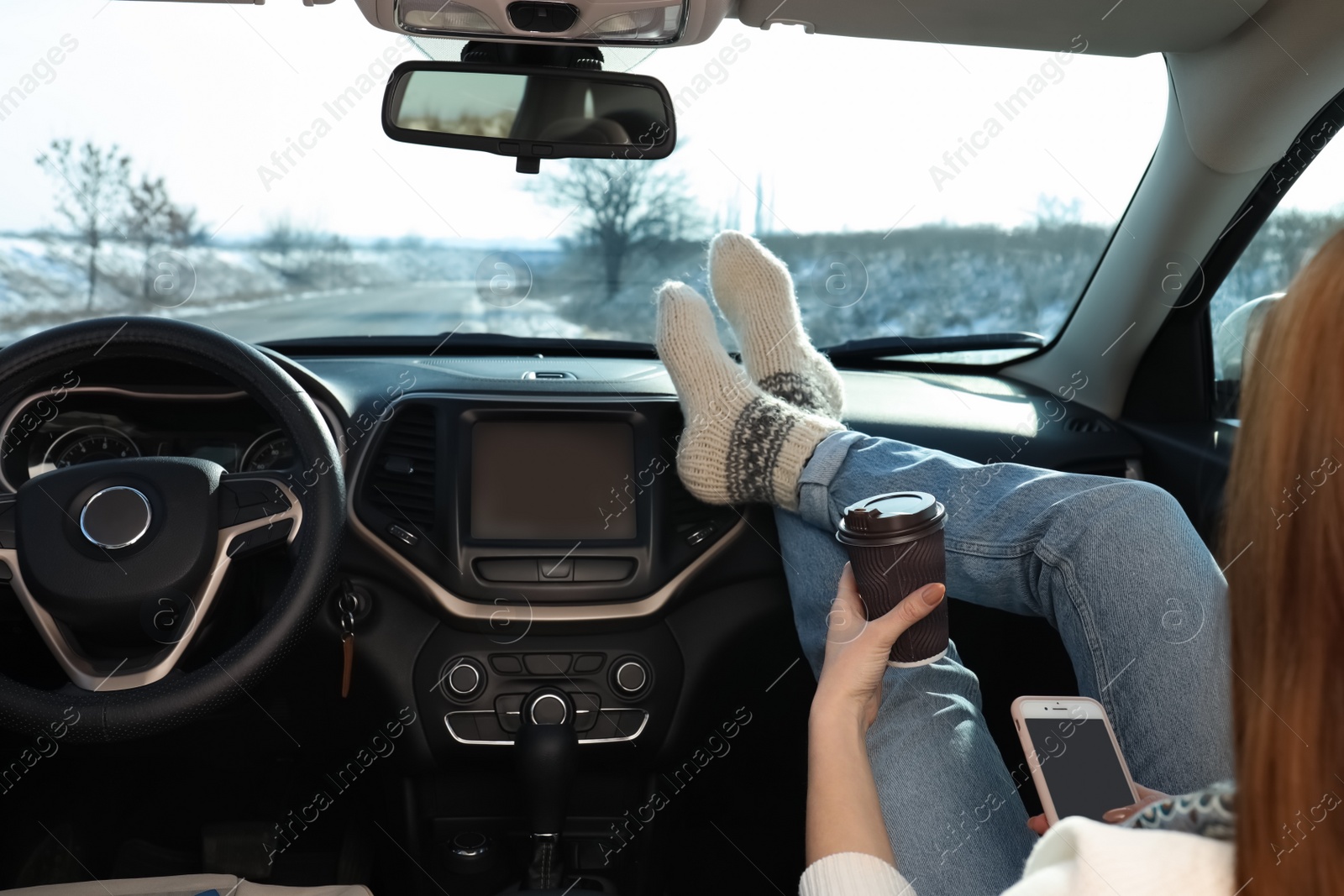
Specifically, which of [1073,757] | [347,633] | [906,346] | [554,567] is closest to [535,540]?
[554,567]

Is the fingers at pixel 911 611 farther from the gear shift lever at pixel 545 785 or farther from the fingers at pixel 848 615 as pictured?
the gear shift lever at pixel 545 785

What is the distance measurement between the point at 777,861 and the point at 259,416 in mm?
1207

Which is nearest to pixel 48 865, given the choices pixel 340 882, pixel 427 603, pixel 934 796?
pixel 340 882

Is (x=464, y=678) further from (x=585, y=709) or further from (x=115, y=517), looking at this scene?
(x=115, y=517)

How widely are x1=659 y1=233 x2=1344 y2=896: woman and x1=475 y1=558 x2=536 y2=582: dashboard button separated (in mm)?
270

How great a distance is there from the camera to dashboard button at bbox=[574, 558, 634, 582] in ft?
5.28

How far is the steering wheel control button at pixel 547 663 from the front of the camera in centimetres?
165

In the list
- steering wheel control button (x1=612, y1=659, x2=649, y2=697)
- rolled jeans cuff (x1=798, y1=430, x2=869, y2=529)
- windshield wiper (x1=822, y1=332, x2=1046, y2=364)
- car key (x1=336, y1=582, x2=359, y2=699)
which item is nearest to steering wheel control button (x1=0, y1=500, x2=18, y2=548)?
car key (x1=336, y1=582, x2=359, y2=699)

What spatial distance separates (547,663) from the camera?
1.65m

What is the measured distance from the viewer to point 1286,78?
166 cm

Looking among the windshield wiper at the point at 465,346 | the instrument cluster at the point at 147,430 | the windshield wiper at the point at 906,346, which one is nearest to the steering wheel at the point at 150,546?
the instrument cluster at the point at 147,430

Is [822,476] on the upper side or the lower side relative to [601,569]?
upper

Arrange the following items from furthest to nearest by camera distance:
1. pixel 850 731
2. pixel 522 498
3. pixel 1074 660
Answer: pixel 522 498 < pixel 1074 660 < pixel 850 731

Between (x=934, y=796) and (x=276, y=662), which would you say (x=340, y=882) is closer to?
(x=276, y=662)
